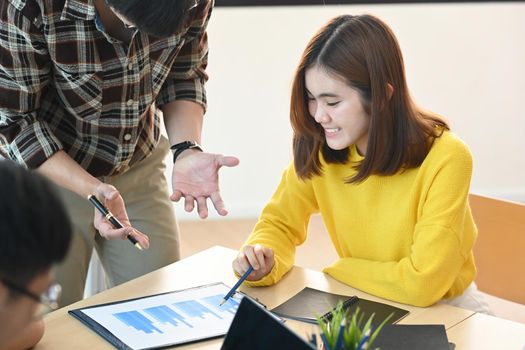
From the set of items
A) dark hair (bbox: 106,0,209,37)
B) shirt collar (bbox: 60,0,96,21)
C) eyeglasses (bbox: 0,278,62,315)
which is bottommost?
eyeglasses (bbox: 0,278,62,315)

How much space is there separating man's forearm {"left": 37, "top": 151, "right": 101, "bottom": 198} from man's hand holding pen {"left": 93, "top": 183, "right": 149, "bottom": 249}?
33 mm

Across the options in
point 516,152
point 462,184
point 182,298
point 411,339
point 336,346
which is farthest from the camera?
point 516,152

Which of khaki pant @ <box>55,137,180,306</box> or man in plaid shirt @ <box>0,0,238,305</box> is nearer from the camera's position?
man in plaid shirt @ <box>0,0,238,305</box>

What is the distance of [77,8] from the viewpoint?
5.90ft

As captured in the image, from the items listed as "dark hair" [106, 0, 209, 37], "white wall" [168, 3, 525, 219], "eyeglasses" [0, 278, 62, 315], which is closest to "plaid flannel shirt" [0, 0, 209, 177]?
"dark hair" [106, 0, 209, 37]

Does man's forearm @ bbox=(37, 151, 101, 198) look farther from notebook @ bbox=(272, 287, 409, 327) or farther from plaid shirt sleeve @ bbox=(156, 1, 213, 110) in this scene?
notebook @ bbox=(272, 287, 409, 327)

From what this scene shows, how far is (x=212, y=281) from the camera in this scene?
→ 6.08 ft

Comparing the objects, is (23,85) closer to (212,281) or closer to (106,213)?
(106,213)

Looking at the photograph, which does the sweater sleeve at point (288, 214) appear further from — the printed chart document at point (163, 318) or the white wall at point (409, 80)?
the white wall at point (409, 80)

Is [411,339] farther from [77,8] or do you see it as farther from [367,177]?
[77,8]

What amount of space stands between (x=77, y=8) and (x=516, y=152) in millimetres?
3258

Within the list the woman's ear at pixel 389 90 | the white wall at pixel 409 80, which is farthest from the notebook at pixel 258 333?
the white wall at pixel 409 80

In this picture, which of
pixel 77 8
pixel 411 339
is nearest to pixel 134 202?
pixel 77 8

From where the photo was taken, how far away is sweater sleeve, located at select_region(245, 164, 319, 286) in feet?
6.69
